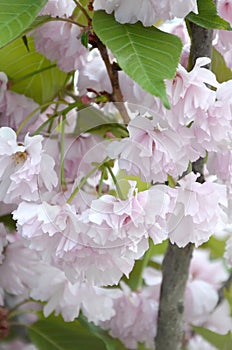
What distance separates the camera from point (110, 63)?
66 centimetres

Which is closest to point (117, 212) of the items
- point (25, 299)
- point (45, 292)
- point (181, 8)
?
point (181, 8)

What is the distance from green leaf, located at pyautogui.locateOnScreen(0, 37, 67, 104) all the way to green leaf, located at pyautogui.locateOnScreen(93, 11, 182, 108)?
22cm

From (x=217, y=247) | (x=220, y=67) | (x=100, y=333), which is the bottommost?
(x=217, y=247)

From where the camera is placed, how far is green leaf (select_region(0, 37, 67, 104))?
77cm

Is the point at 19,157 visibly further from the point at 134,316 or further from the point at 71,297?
the point at 134,316

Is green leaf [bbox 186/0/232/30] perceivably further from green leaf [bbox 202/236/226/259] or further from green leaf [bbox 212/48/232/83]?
green leaf [bbox 202/236/226/259]

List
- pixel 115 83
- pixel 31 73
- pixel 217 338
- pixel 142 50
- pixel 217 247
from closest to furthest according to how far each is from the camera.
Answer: pixel 142 50 → pixel 115 83 → pixel 31 73 → pixel 217 338 → pixel 217 247

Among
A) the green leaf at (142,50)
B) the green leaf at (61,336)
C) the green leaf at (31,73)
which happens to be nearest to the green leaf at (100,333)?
the green leaf at (61,336)

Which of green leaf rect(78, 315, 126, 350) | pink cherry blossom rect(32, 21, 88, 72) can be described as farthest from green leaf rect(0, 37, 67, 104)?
green leaf rect(78, 315, 126, 350)

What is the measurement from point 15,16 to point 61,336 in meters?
0.49

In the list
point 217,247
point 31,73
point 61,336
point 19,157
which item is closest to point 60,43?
point 31,73

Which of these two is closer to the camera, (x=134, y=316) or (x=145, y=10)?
(x=145, y=10)

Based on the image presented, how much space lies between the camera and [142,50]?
0.53 metres

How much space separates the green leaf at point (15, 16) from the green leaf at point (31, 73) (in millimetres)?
199
